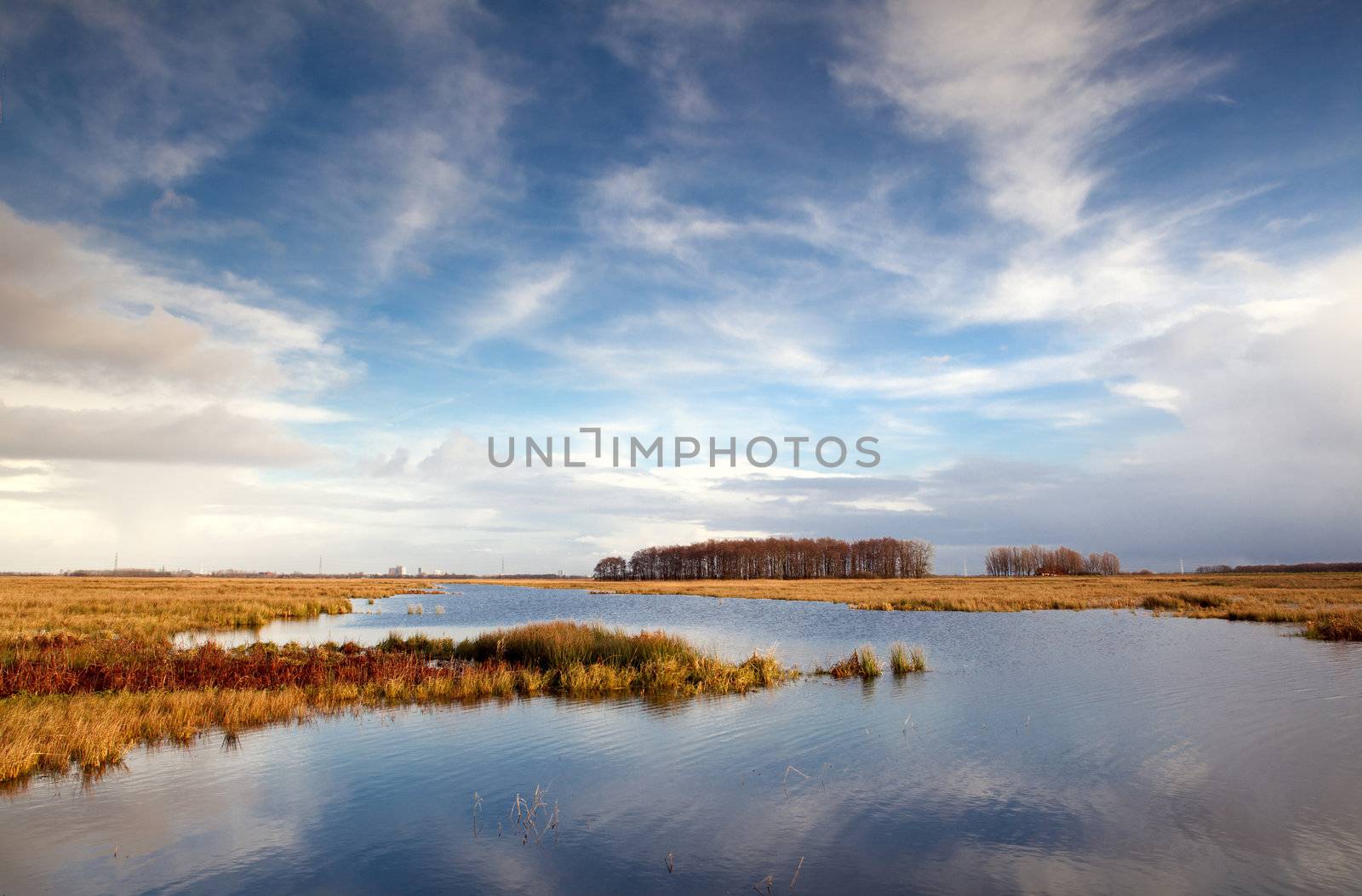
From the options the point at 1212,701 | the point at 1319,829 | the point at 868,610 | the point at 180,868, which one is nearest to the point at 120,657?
the point at 180,868

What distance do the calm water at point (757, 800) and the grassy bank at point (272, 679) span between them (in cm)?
117

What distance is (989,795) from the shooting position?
35.1 ft

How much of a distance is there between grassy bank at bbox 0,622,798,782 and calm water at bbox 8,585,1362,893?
1175 mm

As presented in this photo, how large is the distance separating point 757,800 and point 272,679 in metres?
14.1

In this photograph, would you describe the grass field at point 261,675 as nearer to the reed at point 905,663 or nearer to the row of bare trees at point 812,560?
the reed at point 905,663

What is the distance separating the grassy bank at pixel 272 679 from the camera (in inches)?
495

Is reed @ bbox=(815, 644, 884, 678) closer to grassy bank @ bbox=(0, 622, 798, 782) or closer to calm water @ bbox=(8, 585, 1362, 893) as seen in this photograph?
grassy bank @ bbox=(0, 622, 798, 782)

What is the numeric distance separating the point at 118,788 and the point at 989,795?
12.7m

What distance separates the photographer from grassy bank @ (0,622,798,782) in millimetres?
12578

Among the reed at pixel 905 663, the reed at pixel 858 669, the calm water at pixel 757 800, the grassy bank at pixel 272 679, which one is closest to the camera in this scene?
the calm water at pixel 757 800

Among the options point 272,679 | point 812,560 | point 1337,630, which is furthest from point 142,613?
point 812,560

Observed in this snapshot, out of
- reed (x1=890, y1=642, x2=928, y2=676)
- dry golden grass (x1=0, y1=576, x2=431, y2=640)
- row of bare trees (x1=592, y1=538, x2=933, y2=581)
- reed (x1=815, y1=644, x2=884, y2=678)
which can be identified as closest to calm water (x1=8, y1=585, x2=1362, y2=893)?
reed (x1=815, y1=644, x2=884, y2=678)

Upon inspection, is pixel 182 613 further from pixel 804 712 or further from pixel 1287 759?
pixel 1287 759

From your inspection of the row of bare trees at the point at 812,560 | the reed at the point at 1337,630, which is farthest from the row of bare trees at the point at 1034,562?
the reed at the point at 1337,630
